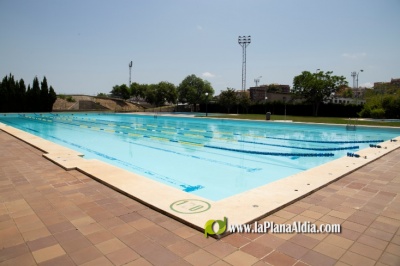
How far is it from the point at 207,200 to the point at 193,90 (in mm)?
43501

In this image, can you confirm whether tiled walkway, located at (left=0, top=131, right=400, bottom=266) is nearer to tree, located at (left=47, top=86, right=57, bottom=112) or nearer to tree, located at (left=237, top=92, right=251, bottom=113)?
tree, located at (left=237, top=92, right=251, bottom=113)

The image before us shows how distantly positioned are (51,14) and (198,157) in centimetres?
1016

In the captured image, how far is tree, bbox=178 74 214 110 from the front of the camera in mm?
44506

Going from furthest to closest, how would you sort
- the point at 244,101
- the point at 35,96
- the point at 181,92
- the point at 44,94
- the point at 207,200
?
the point at 181,92
the point at 44,94
the point at 35,96
the point at 244,101
the point at 207,200

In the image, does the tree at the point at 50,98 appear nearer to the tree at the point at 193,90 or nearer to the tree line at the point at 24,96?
the tree line at the point at 24,96

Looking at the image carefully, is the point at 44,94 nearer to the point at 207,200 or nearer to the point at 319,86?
the point at 319,86

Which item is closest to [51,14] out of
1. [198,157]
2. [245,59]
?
[198,157]

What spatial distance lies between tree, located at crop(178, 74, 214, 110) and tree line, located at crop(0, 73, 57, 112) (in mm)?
21385

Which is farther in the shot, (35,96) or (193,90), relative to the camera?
(193,90)

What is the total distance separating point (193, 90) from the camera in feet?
153

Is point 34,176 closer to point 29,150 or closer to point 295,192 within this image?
point 29,150

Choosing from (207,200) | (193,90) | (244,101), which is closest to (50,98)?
(193,90)

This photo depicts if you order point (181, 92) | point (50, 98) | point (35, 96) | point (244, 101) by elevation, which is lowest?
point (244, 101)

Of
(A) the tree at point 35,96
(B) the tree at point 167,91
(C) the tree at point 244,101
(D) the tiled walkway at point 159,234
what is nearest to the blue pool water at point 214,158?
(D) the tiled walkway at point 159,234
